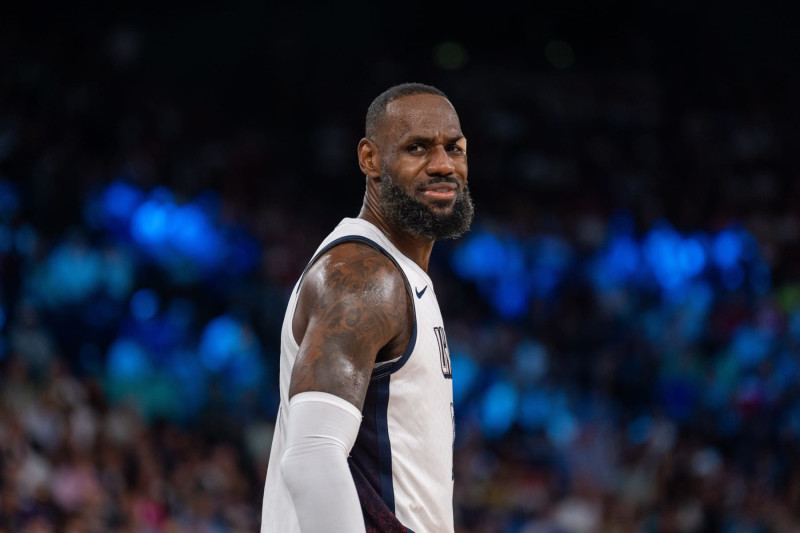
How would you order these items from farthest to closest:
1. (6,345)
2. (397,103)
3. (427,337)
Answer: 1. (6,345)
2. (397,103)
3. (427,337)

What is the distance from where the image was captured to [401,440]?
8.63ft

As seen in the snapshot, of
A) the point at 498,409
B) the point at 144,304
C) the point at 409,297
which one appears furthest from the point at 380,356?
the point at 498,409

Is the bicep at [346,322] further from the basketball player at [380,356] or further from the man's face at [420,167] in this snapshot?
the man's face at [420,167]

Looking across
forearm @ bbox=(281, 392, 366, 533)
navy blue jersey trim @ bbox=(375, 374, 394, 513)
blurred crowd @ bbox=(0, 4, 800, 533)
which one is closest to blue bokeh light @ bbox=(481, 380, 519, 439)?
blurred crowd @ bbox=(0, 4, 800, 533)

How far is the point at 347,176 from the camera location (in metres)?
12.7

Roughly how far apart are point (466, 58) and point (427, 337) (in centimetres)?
1222

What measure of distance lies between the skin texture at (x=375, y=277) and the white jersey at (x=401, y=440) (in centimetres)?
6

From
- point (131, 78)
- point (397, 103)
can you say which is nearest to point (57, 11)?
point (131, 78)

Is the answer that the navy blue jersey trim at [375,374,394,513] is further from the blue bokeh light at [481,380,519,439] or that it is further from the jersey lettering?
the blue bokeh light at [481,380,519,439]

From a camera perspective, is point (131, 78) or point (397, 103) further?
point (131, 78)

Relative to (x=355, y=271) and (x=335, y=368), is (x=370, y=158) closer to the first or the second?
(x=355, y=271)

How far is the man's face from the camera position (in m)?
2.92

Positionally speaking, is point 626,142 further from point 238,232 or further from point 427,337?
point 427,337

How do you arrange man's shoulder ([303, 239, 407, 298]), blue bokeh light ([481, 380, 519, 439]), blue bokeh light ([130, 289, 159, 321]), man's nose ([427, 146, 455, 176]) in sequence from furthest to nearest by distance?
blue bokeh light ([481, 380, 519, 439]), blue bokeh light ([130, 289, 159, 321]), man's nose ([427, 146, 455, 176]), man's shoulder ([303, 239, 407, 298])
